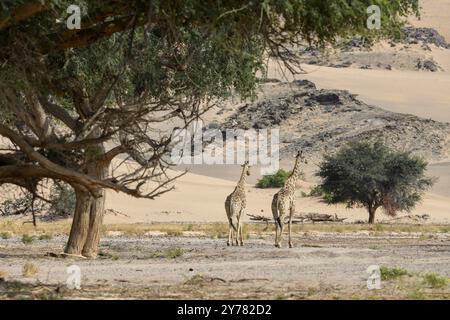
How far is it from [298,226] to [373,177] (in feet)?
41.6

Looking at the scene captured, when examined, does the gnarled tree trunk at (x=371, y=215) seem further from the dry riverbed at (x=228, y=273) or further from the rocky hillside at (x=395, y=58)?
the rocky hillside at (x=395, y=58)

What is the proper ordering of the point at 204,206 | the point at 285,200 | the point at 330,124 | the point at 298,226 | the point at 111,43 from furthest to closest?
the point at 330,124 < the point at 204,206 < the point at 298,226 < the point at 285,200 < the point at 111,43

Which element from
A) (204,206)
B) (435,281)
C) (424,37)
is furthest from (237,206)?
(424,37)

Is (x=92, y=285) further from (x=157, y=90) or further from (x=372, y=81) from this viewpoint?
(x=372, y=81)

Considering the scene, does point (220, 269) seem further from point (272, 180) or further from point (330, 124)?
point (330, 124)

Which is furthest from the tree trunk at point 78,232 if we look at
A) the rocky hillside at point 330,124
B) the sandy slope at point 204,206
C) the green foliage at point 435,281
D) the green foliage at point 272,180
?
the rocky hillside at point 330,124

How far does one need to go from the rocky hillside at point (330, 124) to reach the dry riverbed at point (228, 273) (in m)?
65.0

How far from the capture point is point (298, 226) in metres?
59.1

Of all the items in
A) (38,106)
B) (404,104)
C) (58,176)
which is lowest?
(58,176)

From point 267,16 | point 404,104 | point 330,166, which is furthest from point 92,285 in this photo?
point 404,104

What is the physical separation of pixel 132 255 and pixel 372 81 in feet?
356

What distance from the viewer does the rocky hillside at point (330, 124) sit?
100 m

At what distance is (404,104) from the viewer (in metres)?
128
